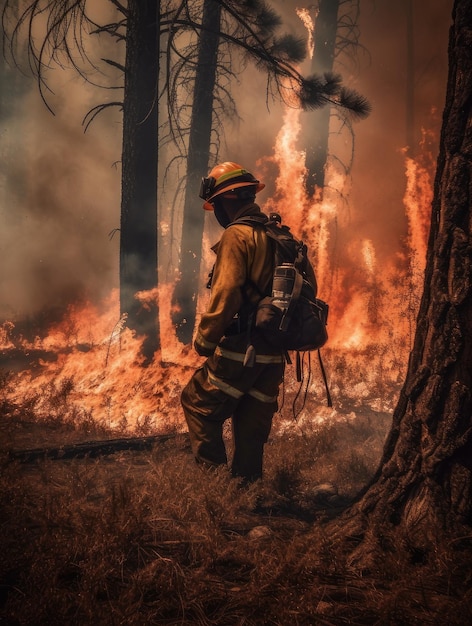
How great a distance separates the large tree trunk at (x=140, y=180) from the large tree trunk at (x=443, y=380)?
15.6 feet

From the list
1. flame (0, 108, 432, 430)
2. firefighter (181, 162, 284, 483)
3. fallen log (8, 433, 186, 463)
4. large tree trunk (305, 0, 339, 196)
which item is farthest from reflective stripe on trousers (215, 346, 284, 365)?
large tree trunk (305, 0, 339, 196)

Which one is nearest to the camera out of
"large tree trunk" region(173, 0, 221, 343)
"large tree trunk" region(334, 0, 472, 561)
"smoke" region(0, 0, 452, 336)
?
"large tree trunk" region(334, 0, 472, 561)

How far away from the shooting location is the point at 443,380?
7.24ft

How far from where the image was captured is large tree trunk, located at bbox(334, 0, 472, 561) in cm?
213

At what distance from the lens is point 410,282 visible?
9.86 metres

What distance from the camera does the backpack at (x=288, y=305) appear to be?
121 inches

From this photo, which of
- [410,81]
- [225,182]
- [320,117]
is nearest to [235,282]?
[225,182]

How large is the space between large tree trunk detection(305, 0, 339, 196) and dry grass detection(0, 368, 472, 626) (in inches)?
327

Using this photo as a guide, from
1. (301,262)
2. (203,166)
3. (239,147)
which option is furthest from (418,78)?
(301,262)

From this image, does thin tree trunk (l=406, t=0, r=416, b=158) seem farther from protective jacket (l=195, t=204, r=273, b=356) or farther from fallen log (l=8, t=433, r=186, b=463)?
fallen log (l=8, t=433, r=186, b=463)

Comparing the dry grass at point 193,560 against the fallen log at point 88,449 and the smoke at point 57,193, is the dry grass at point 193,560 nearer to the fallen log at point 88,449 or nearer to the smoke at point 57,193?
the fallen log at point 88,449

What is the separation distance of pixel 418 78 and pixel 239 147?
33.2 ft

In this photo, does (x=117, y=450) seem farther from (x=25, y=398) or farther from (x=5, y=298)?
(x=5, y=298)

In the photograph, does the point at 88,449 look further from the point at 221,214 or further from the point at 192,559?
the point at 221,214
